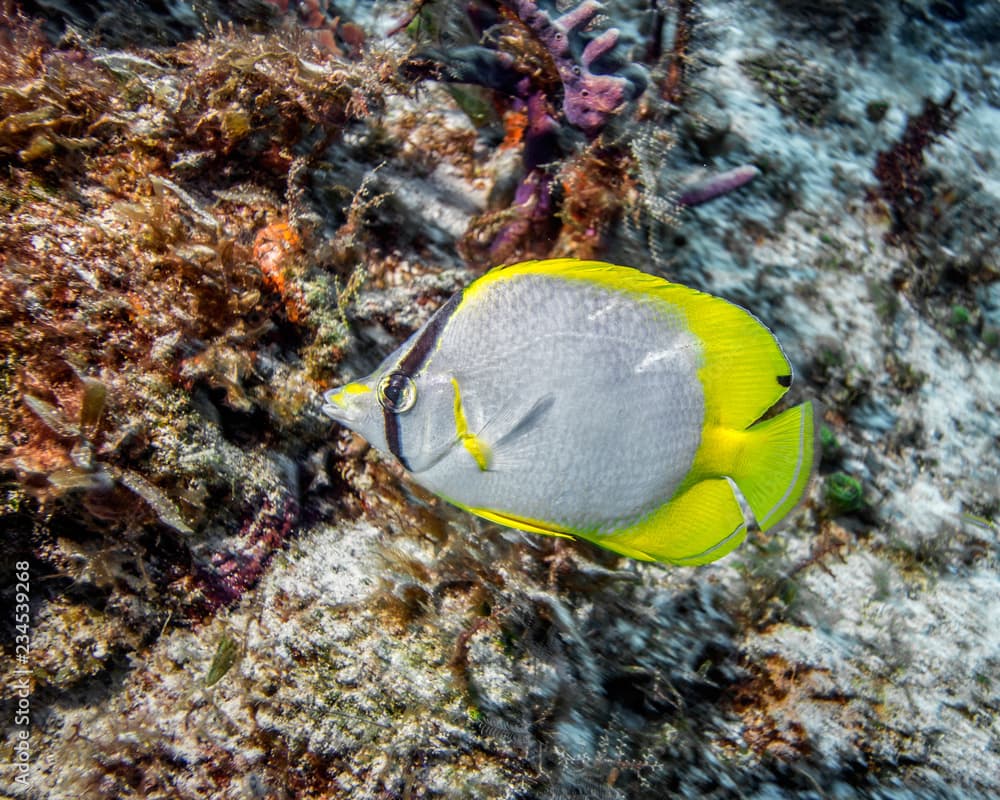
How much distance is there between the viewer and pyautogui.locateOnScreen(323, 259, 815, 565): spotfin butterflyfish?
1.50 m

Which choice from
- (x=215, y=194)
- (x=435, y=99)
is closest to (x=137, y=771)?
(x=215, y=194)

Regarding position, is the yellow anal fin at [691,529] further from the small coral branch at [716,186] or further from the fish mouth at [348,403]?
the small coral branch at [716,186]

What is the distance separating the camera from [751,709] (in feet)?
8.32

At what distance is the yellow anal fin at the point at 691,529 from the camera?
5.32 ft

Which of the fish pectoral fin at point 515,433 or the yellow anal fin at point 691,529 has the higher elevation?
the fish pectoral fin at point 515,433

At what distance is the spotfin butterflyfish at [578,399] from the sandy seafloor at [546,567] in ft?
2.57

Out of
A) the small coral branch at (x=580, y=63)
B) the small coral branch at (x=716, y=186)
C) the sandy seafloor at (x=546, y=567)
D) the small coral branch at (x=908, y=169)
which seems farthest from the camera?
the small coral branch at (x=908, y=169)

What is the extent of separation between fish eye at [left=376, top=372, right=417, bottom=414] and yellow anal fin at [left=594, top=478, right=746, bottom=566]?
0.68 meters

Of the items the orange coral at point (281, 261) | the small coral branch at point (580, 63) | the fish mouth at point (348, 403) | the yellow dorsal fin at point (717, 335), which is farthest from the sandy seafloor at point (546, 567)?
the yellow dorsal fin at point (717, 335)

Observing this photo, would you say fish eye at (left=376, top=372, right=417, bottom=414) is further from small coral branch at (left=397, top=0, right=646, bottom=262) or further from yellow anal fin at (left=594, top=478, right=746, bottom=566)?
small coral branch at (left=397, top=0, right=646, bottom=262)

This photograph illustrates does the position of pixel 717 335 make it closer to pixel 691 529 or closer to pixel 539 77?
pixel 691 529

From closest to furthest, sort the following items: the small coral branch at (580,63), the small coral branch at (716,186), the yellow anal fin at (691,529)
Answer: the yellow anal fin at (691,529) < the small coral branch at (580,63) < the small coral branch at (716,186)

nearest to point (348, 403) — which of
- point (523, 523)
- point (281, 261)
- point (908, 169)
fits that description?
point (523, 523)

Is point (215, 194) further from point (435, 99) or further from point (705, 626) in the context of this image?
point (705, 626)
